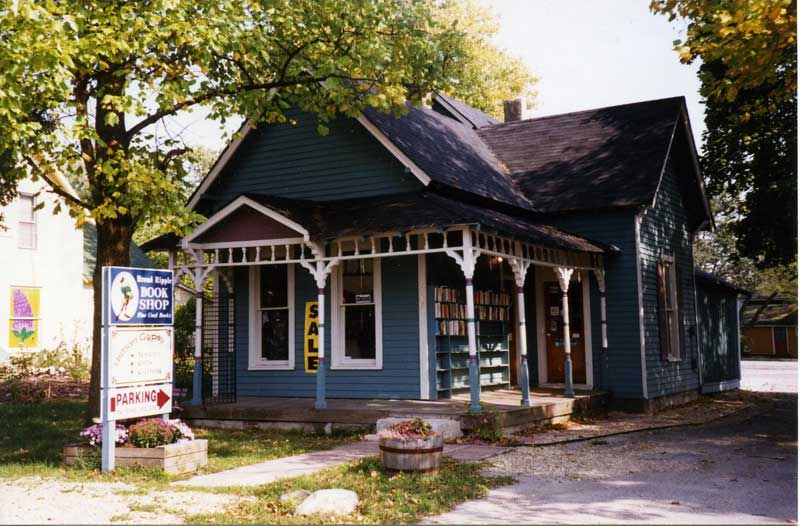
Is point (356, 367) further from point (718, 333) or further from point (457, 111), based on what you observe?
point (718, 333)

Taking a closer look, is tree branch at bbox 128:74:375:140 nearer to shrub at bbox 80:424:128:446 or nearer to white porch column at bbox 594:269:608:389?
shrub at bbox 80:424:128:446

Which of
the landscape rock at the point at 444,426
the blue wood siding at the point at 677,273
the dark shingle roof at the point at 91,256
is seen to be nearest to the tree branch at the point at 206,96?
the landscape rock at the point at 444,426

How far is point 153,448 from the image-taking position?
1003cm

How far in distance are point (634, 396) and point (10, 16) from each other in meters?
13.0

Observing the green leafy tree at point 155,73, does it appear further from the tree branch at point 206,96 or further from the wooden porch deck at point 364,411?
the wooden porch deck at point 364,411

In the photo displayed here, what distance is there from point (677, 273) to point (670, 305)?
1.02 metres

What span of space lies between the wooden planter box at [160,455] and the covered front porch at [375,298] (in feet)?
11.2

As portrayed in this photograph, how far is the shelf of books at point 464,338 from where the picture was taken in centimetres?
1485

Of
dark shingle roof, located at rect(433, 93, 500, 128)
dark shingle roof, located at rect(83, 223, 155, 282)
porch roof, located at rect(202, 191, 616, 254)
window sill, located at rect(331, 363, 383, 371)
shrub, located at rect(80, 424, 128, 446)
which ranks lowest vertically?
shrub, located at rect(80, 424, 128, 446)

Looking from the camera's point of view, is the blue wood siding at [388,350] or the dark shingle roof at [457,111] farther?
the dark shingle roof at [457,111]

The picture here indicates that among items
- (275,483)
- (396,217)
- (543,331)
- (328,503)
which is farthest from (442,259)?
(328,503)

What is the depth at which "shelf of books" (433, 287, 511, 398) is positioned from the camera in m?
14.9

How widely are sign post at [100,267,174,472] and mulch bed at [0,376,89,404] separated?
29.4ft

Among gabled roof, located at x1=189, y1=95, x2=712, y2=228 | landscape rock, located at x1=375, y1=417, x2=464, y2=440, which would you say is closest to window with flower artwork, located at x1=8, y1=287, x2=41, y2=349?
gabled roof, located at x1=189, y1=95, x2=712, y2=228
